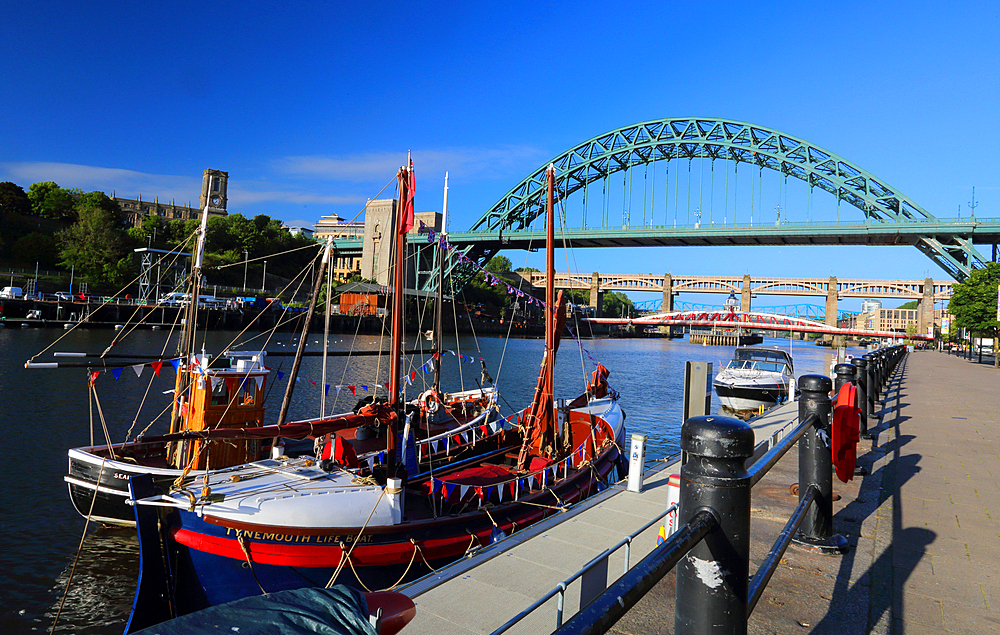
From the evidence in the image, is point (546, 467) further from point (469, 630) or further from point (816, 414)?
point (816, 414)

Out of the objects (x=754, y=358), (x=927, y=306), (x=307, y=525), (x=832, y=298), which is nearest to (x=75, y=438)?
(x=307, y=525)

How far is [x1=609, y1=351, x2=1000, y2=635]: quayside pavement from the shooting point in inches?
165

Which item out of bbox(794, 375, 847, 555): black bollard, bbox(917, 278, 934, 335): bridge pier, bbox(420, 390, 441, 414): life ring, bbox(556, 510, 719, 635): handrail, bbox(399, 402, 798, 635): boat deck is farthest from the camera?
bbox(917, 278, 934, 335): bridge pier

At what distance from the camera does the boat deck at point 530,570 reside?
5.98 metres

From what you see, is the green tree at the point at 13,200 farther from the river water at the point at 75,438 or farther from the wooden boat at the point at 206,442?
the wooden boat at the point at 206,442

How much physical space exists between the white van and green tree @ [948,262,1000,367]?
315 feet

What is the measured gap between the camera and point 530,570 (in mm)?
7281

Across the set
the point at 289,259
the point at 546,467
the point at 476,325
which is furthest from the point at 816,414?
the point at 289,259

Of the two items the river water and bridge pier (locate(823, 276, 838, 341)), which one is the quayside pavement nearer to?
the river water

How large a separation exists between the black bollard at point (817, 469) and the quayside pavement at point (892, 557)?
0.17m

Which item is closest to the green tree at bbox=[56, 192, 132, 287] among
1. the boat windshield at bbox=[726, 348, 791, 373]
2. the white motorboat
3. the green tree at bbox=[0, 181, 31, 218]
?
the green tree at bbox=[0, 181, 31, 218]

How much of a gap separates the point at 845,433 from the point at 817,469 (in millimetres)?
1920

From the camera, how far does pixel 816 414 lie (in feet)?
17.3

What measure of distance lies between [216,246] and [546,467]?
383 ft
